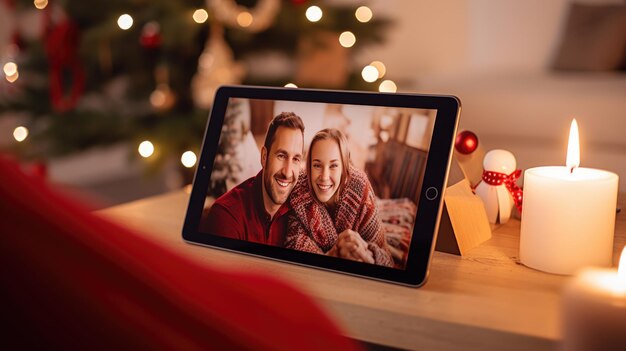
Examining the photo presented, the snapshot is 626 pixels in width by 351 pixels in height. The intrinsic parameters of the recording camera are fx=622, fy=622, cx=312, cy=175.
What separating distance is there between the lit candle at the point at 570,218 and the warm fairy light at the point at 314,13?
60.8 inches

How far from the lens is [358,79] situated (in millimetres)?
2223

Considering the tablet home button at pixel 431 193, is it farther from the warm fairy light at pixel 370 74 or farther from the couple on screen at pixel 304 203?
the warm fairy light at pixel 370 74

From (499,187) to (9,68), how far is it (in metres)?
1.96

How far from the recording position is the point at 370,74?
2.20 metres

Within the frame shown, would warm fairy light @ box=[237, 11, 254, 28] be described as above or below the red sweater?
above

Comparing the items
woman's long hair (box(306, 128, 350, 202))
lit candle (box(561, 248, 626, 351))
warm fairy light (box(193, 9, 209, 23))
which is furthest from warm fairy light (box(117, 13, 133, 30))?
lit candle (box(561, 248, 626, 351))

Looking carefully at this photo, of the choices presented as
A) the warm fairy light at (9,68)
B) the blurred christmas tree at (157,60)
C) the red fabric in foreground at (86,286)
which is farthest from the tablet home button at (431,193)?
the warm fairy light at (9,68)

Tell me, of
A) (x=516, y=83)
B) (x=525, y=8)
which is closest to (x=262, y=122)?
(x=516, y=83)

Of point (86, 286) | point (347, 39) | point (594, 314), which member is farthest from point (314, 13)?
point (86, 286)

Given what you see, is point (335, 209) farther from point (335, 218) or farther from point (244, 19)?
point (244, 19)

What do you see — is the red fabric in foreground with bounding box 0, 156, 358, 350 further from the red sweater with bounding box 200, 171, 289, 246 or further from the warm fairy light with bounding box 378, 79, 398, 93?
the warm fairy light with bounding box 378, 79, 398, 93

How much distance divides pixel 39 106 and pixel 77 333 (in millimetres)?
2306

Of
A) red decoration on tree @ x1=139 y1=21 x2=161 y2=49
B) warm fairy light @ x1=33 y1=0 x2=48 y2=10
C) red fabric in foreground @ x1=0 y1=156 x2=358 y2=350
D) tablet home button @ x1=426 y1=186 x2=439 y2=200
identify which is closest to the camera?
red fabric in foreground @ x1=0 y1=156 x2=358 y2=350

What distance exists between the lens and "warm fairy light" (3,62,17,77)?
217 centimetres
